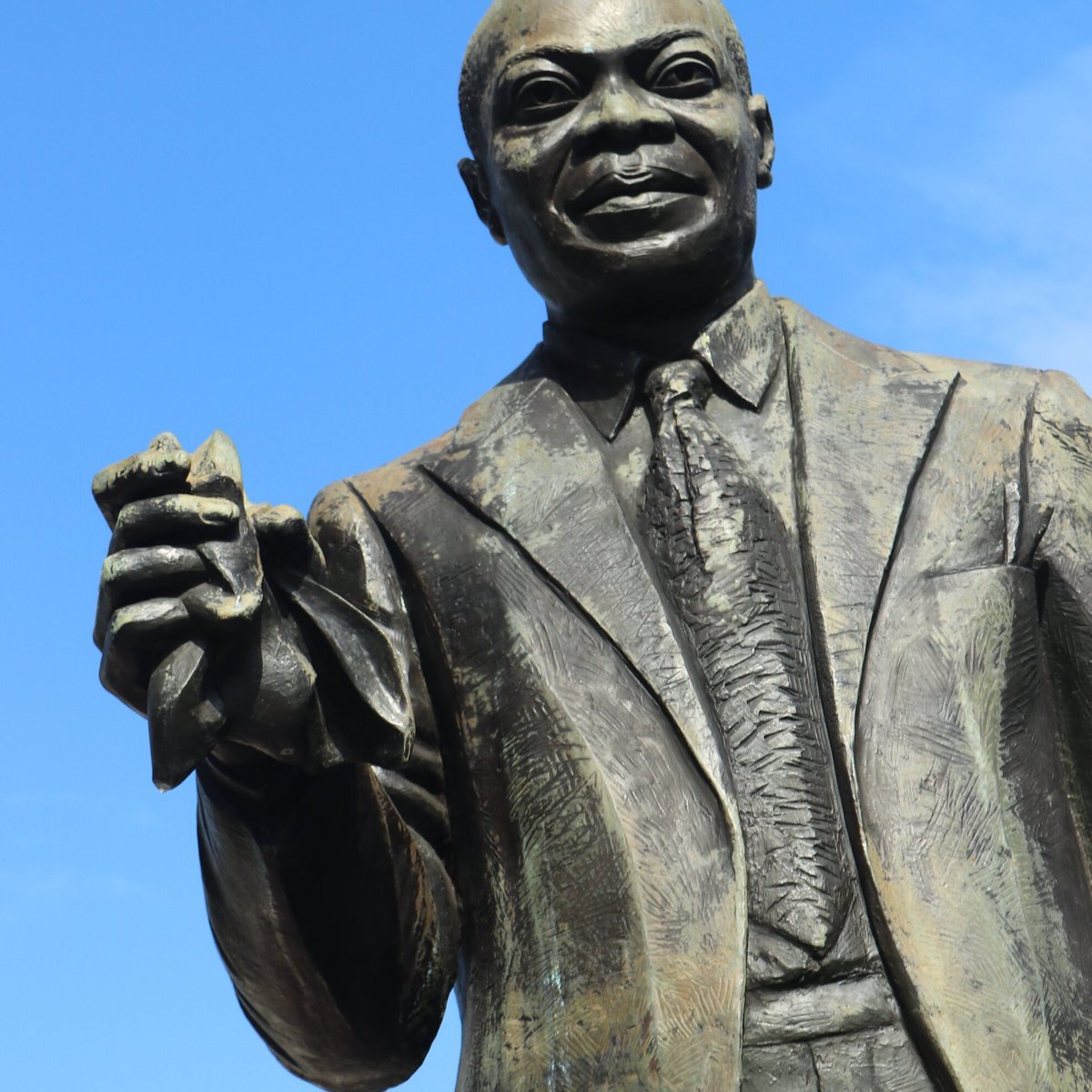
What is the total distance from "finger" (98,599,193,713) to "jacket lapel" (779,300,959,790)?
1.80 meters

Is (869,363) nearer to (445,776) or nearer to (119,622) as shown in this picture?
(445,776)

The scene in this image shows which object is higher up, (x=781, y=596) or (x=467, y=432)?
(x=467, y=432)

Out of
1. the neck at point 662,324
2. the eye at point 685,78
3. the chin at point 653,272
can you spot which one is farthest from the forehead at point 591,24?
the neck at point 662,324

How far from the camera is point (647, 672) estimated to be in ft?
27.5

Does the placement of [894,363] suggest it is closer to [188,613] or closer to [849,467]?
[849,467]

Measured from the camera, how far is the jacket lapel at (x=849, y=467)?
8.34 metres

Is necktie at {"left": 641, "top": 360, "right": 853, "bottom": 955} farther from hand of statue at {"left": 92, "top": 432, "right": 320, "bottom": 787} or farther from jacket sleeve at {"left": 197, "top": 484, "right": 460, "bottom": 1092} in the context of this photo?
hand of statue at {"left": 92, "top": 432, "right": 320, "bottom": 787}

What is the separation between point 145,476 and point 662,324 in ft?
6.61

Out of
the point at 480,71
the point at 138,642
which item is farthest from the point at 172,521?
the point at 480,71

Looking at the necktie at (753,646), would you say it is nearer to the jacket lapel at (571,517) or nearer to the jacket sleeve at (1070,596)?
the jacket lapel at (571,517)

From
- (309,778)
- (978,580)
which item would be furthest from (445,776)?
(978,580)

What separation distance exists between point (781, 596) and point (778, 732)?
438 mm

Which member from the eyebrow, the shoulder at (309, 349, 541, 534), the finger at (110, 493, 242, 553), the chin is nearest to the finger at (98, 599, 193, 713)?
the finger at (110, 493, 242, 553)

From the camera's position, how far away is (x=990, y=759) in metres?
8.23
